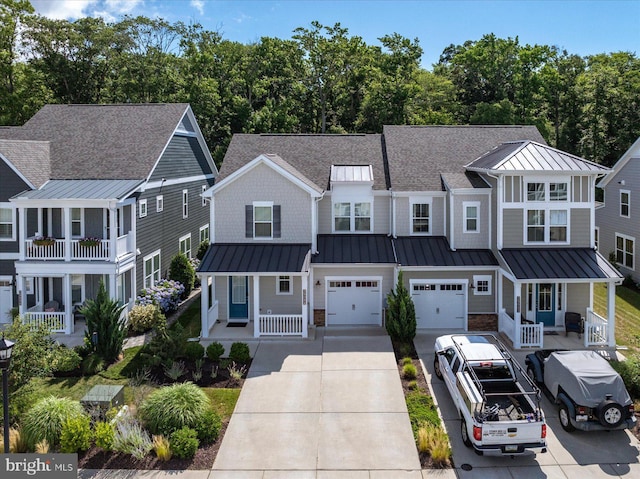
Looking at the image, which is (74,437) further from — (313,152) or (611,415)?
(313,152)

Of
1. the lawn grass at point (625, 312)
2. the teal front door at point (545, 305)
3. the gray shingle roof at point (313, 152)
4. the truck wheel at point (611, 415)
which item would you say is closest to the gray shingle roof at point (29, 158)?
the gray shingle roof at point (313, 152)

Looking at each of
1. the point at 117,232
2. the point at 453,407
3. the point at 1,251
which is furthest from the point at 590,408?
the point at 1,251

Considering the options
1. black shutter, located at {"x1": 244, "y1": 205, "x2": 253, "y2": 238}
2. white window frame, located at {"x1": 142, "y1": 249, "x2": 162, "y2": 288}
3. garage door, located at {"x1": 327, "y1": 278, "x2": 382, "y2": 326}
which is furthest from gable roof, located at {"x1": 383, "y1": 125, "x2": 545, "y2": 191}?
white window frame, located at {"x1": 142, "y1": 249, "x2": 162, "y2": 288}

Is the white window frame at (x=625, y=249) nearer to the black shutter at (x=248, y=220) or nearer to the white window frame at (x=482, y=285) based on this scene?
the white window frame at (x=482, y=285)

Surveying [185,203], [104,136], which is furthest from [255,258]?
[104,136]

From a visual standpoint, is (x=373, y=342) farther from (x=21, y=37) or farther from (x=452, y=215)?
(x=21, y=37)

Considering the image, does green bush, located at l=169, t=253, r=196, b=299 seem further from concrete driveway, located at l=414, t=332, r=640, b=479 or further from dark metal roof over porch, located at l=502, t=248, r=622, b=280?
concrete driveway, located at l=414, t=332, r=640, b=479
